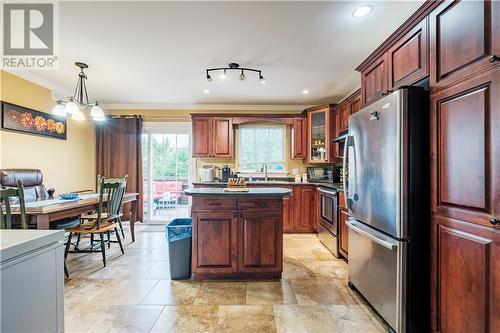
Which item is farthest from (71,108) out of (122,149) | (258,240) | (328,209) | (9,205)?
(328,209)

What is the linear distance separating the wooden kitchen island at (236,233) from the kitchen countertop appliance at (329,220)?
1.15 metres

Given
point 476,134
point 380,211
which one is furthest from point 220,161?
point 476,134

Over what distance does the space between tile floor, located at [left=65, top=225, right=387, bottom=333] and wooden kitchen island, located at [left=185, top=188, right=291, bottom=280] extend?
0.61ft

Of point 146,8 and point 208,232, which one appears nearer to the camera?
point 146,8

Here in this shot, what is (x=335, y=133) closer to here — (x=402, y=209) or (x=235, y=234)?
(x=235, y=234)

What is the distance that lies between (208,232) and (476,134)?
2.18 meters

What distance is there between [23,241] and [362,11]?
8.86 ft

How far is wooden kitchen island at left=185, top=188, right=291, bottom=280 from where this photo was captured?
2.50 metres

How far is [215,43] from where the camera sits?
2.64 meters

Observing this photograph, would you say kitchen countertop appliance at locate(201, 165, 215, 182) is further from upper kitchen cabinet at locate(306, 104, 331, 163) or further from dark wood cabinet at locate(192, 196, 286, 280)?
dark wood cabinet at locate(192, 196, 286, 280)

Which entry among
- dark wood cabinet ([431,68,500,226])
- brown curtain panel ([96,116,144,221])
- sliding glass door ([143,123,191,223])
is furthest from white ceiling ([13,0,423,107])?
sliding glass door ([143,123,191,223])

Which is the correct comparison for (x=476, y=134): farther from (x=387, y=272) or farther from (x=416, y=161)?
(x=387, y=272)

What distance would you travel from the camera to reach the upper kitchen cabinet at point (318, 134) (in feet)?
14.9

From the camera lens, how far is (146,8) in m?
2.07
